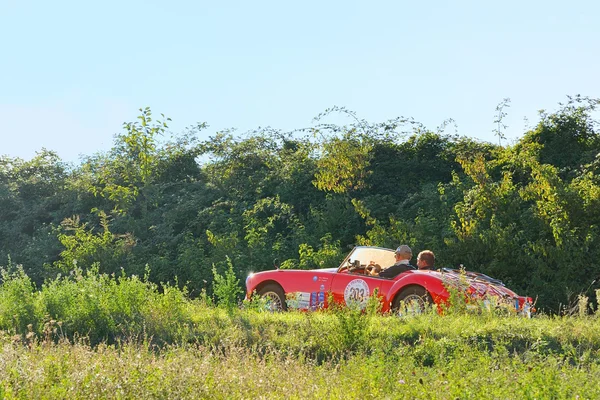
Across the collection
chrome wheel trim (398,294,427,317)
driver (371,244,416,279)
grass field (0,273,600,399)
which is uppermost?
driver (371,244,416,279)

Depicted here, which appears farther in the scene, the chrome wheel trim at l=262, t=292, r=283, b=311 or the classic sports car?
the chrome wheel trim at l=262, t=292, r=283, b=311

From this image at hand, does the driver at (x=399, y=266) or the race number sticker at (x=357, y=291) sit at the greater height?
the driver at (x=399, y=266)

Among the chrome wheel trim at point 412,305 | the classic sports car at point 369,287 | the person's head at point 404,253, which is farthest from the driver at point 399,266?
the chrome wheel trim at point 412,305

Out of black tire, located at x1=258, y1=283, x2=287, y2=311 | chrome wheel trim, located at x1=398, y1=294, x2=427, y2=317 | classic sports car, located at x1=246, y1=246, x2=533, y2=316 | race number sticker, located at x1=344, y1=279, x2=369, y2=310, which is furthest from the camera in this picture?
black tire, located at x1=258, y1=283, x2=287, y2=311

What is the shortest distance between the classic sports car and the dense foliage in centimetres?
117

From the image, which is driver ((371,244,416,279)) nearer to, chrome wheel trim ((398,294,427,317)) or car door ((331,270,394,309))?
car door ((331,270,394,309))

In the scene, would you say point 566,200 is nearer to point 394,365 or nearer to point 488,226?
point 488,226

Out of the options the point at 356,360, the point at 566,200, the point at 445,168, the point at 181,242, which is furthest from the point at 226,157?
the point at 356,360

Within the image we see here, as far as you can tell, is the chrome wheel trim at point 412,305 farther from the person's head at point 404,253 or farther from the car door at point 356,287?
the person's head at point 404,253

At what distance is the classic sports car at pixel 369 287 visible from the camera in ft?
42.3

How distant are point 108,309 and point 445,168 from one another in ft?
34.8

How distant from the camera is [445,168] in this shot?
22.0 m

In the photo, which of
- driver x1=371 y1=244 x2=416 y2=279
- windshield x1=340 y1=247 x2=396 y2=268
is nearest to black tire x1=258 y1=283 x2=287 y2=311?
windshield x1=340 y1=247 x2=396 y2=268

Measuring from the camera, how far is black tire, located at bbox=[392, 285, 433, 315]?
1280 cm
